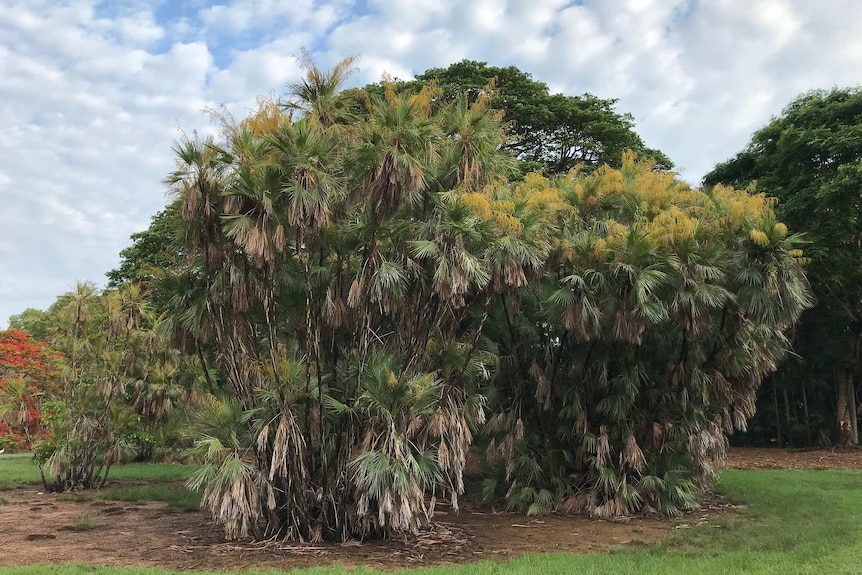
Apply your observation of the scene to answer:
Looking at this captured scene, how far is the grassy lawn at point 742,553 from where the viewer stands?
690cm

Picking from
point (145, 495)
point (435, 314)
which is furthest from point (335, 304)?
point (145, 495)

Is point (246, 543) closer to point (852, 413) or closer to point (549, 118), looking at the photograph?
point (549, 118)

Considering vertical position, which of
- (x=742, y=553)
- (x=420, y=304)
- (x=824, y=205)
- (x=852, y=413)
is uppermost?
(x=824, y=205)

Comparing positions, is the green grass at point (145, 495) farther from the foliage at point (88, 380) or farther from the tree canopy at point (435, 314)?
the tree canopy at point (435, 314)

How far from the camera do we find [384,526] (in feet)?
27.8

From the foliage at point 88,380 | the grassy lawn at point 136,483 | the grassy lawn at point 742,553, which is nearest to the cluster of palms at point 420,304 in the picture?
the grassy lawn at point 742,553

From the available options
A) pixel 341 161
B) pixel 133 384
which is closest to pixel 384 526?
pixel 341 161

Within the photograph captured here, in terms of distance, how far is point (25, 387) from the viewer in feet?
45.0

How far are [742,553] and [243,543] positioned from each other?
250 inches

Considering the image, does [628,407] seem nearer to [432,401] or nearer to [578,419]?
[578,419]

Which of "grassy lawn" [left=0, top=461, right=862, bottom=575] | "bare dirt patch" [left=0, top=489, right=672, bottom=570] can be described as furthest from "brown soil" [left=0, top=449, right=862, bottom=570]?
"grassy lawn" [left=0, top=461, right=862, bottom=575]

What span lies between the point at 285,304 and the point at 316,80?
3.40 metres

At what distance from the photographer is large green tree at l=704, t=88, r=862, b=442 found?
683 inches

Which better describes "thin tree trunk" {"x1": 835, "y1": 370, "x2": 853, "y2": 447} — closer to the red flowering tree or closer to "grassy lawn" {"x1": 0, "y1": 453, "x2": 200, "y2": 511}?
"grassy lawn" {"x1": 0, "y1": 453, "x2": 200, "y2": 511}
